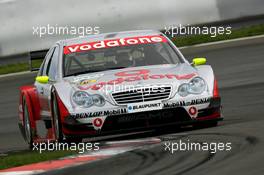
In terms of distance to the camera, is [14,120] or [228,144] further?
[14,120]

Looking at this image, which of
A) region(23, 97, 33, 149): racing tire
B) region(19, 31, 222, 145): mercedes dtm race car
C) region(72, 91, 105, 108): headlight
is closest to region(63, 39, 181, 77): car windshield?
region(19, 31, 222, 145): mercedes dtm race car

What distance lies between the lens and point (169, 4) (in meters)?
21.0

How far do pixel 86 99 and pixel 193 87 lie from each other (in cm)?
112

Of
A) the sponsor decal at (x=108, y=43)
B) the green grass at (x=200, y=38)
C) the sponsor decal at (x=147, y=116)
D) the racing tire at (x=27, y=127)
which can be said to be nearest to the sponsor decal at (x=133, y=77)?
the sponsor decal at (x=147, y=116)

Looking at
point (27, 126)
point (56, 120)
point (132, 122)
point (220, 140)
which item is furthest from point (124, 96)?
point (27, 126)

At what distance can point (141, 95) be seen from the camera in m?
10.2

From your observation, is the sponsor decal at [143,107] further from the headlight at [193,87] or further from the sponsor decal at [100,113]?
the headlight at [193,87]

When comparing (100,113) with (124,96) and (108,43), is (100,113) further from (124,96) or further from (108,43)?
(108,43)

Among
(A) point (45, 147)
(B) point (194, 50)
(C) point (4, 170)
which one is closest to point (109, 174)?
(C) point (4, 170)

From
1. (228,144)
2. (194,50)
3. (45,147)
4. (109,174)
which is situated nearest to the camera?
(109,174)

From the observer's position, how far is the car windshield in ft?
37.0

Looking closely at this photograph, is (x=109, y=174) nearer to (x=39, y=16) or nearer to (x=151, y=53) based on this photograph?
(x=151, y=53)

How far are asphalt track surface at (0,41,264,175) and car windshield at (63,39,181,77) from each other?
102 centimetres

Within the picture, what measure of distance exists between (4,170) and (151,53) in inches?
126
